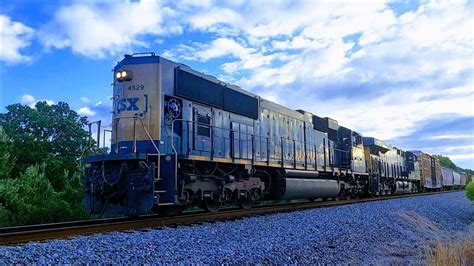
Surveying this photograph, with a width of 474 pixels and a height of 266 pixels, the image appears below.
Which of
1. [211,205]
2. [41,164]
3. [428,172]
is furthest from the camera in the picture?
[428,172]

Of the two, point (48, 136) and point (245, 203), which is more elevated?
point (48, 136)

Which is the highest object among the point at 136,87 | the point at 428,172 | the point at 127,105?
the point at 136,87

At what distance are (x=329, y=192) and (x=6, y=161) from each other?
12.4 metres

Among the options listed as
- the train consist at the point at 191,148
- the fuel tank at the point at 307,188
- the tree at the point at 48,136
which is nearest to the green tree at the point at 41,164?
the tree at the point at 48,136

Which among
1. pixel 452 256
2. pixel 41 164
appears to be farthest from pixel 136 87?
pixel 41 164

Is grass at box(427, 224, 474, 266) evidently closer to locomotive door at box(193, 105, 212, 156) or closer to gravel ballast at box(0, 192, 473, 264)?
gravel ballast at box(0, 192, 473, 264)

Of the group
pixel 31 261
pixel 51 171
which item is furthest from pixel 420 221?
pixel 51 171

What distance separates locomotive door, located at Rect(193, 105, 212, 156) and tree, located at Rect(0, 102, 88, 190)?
9.91 metres

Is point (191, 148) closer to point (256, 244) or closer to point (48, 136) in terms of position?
point (256, 244)

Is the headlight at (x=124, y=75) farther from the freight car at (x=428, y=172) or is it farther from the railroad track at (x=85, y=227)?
the freight car at (x=428, y=172)

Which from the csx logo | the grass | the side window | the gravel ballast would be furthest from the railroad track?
the grass

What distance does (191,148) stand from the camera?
1040 cm

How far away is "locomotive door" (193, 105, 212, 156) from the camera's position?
10.6m

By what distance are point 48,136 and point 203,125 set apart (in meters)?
15.7
